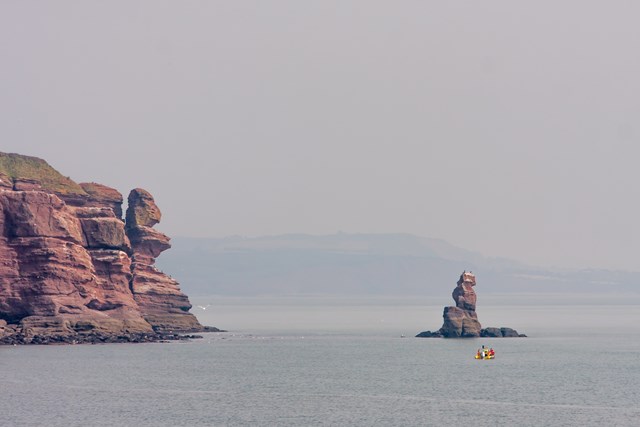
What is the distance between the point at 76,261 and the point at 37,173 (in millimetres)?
19847

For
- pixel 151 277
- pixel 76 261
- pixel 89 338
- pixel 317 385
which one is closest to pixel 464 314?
pixel 151 277

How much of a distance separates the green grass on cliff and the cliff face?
17 cm

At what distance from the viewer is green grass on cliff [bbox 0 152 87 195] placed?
168875 millimetres

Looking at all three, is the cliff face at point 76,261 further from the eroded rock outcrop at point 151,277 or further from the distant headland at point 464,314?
the distant headland at point 464,314

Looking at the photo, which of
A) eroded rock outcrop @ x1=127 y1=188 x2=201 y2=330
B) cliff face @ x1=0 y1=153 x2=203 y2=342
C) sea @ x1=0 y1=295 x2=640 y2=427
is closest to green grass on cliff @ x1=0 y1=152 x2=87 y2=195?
cliff face @ x1=0 y1=153 x2=203 y2=342

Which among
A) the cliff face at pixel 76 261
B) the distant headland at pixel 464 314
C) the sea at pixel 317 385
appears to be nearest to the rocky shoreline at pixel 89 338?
the cliff face at pixel 76 261

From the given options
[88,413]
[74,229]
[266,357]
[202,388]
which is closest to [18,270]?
[74,229]

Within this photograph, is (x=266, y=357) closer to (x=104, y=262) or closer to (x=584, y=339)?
(x=104, y=262)

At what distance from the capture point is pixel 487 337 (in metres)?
178

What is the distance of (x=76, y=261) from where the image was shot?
522ft

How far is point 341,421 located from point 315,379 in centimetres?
3034

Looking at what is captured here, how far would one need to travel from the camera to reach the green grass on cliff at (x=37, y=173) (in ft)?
554

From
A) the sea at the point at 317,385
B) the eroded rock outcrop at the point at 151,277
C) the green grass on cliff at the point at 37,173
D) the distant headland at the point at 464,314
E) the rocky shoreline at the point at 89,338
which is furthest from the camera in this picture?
the eroded rock outcrop at the point at 151,277

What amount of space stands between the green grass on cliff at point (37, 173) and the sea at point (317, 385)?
28.7 metres
